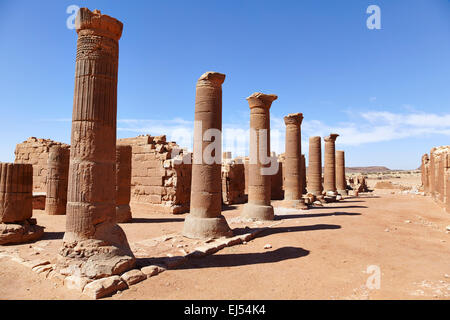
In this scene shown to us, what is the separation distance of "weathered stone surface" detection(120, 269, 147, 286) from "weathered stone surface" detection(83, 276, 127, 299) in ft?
0.36

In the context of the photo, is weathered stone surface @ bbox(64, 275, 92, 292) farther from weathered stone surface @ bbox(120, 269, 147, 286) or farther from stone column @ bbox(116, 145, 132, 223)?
stone column @ bbox(116, 145, 132, 223)

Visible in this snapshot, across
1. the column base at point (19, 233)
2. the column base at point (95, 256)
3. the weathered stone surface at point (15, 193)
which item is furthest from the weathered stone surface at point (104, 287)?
the weathered stone surface at point (15, 193)

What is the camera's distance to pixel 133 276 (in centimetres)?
487

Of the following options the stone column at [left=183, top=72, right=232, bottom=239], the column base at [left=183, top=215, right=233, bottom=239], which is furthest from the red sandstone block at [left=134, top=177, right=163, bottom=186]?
the column base at [left=183, top=215, right=233, bottom=239]

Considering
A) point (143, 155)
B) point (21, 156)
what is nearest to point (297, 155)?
point (143, 155)

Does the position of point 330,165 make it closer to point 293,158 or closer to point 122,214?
point 293,158

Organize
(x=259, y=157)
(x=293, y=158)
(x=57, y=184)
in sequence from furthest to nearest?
1. (x=293, y=158)
2. (x=57, y=184)
3. (x=259, y=157)

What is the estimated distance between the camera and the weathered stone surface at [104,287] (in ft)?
13.9

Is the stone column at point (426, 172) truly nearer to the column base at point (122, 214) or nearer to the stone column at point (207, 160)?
the stone column at point (207, 160)

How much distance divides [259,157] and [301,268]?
5.78 m

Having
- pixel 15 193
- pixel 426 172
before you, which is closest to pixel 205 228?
pixel 15 193

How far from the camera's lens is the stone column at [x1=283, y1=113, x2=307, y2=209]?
14797mm
